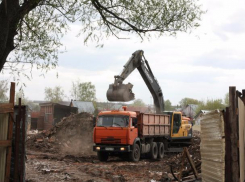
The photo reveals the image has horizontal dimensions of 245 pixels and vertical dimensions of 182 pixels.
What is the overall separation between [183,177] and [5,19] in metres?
7.70

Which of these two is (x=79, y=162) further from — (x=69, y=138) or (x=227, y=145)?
(x=227, y=145)

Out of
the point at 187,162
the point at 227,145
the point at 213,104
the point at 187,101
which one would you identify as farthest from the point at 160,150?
the point at 187,101

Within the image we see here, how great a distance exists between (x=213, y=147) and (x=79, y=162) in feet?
42.3

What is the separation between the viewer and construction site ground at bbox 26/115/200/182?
14938 millimetres

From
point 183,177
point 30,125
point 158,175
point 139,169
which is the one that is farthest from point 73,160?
point 30,125

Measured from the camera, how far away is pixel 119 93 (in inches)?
843

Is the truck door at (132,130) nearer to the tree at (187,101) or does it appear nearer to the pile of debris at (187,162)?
the pile of debris at (187,162)

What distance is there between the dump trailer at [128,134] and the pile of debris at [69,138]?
22.0ft

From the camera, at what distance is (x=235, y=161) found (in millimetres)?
7824

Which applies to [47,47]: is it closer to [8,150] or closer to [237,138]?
[8,150]

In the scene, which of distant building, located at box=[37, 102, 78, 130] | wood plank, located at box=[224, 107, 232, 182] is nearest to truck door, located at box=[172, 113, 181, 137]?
wood plank, located at box=[224, 107, 232, 182]

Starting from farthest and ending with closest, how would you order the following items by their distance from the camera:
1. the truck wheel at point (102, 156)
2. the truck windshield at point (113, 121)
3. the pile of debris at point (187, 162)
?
the truck wheel at point (102, 156) → the truck windshield at point (113, 121) → the pile of debris at point (187, 162)

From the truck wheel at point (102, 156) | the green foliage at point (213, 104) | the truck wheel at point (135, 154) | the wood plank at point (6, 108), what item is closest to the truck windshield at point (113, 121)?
the truck wheel at point (135, 154)

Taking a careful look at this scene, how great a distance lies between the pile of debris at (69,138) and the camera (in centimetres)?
3044
